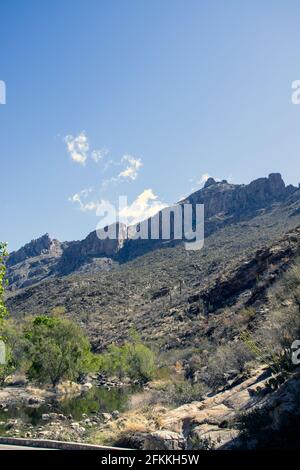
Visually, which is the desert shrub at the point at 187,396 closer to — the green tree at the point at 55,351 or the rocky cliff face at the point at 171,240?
the green tree at the point at 55,351

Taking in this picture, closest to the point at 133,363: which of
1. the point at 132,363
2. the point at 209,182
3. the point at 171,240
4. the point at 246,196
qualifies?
the point at 132,363

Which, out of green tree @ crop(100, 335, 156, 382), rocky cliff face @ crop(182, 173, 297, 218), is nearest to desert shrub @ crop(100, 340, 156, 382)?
green tree @ crop(100, 335, 156, 382)

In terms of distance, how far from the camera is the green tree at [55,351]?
41.0m

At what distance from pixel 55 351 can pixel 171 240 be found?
8940 cm

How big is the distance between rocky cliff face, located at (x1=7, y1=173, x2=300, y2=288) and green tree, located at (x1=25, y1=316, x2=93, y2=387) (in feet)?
258

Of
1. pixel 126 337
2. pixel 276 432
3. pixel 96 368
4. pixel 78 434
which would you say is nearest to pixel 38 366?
pixel 96 368

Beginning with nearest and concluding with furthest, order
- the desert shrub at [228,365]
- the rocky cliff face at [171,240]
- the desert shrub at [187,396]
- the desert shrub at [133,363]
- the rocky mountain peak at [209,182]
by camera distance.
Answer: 1. the desert shrub at [187,396]
2. the desert shrub at [228,365]
3. the desert shrub at [133,363]
4. the rocky cliff face at [171,240]
5. the rocky mountain peak at [209,182]

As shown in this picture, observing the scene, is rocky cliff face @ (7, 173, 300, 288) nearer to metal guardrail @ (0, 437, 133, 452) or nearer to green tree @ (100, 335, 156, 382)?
green tree @ (100, 335, 156, 382)

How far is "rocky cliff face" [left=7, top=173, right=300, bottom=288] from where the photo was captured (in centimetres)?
12675

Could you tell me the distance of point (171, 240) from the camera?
129m

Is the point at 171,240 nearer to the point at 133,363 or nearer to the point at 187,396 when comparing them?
the point at 133,363

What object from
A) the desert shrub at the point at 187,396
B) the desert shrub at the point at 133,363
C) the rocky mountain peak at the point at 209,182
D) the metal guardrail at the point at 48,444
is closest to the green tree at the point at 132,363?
the desert shrub at the point at 133,363

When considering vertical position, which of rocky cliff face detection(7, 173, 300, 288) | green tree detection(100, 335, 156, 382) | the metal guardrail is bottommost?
green tree detection(100, 335, 156, 382)

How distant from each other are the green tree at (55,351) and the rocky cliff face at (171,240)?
78.5 metres
